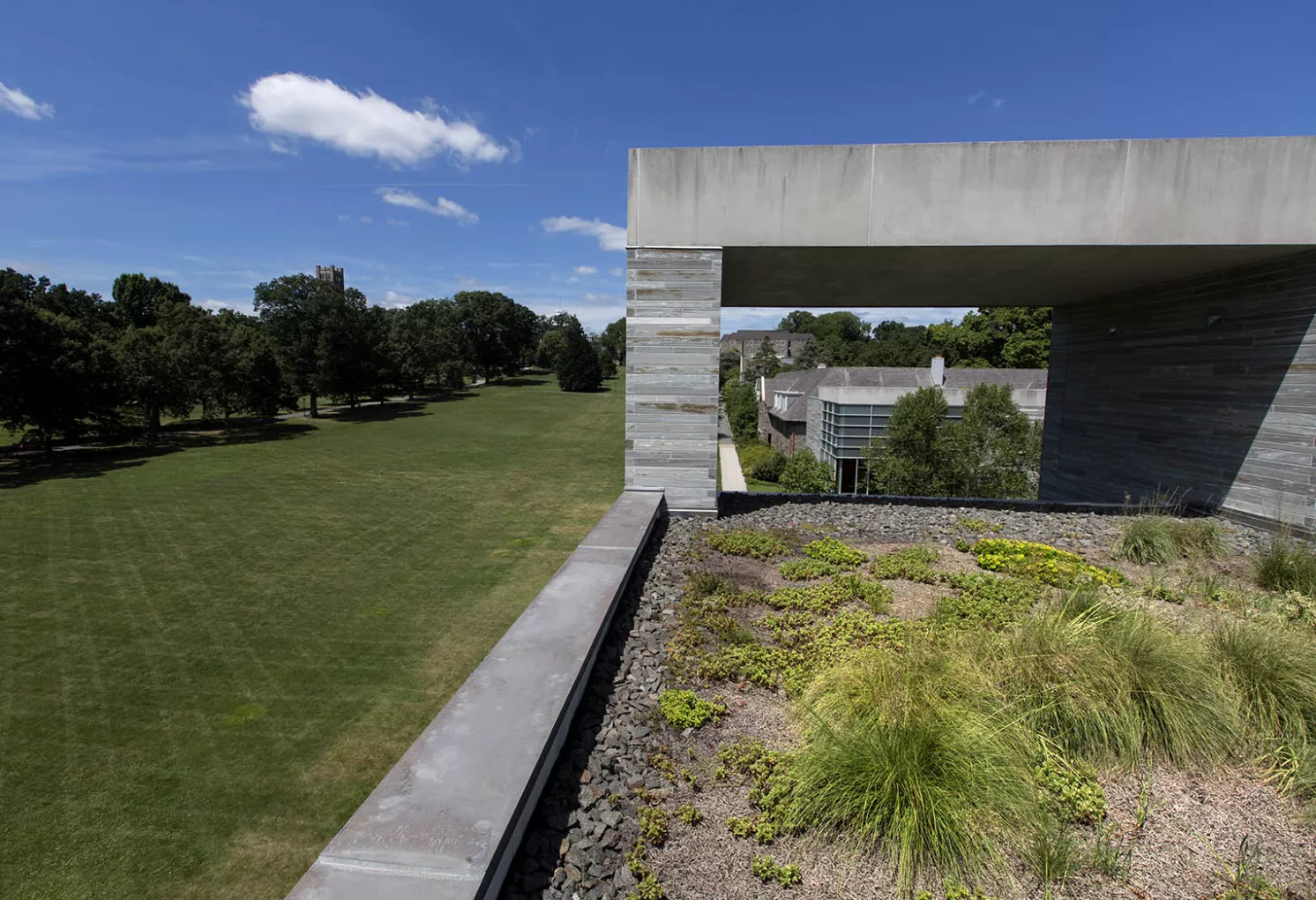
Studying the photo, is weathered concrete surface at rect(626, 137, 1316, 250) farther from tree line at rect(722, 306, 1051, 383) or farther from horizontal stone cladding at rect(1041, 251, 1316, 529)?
tree line at rect(722, 306, 1051, 383)

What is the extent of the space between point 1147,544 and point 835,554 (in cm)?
320

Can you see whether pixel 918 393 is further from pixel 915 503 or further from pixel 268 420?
pixel 268 420

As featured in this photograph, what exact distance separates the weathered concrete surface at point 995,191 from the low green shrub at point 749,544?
338 cm

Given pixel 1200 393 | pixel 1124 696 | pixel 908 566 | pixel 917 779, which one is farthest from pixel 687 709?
pixel 1200 393

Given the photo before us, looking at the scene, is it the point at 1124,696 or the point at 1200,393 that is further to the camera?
the point at 1200,393

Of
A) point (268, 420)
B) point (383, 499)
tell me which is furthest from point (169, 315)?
point (383, 499)

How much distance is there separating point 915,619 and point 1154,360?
7.85m

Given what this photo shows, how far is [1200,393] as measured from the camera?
800cm

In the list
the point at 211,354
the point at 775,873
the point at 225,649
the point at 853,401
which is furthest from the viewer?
the point at 211,354

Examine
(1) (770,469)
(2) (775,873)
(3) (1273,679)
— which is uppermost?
(3) (1273,679)

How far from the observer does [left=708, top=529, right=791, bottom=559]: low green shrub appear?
571cm

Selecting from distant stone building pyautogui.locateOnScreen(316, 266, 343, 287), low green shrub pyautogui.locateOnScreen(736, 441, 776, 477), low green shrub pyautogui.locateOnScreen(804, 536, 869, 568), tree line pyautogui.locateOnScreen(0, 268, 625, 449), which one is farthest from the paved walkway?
distant stone building pyautogui.locateOnScreen(316, 266, 343, 287)

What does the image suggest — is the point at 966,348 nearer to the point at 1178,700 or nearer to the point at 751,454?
the point at 751,454

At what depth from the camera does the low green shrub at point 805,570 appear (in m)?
5.02
